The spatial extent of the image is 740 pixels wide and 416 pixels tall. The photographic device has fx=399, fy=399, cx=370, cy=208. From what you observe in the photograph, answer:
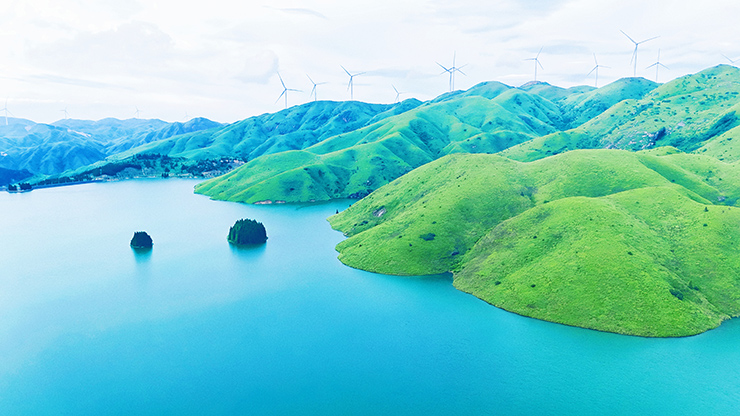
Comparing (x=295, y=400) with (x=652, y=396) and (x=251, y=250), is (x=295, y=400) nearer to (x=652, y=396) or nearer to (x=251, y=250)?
(x=652, y=396)

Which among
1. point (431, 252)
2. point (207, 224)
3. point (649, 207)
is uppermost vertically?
point (649, 207)

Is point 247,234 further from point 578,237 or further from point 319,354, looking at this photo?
point 578,237

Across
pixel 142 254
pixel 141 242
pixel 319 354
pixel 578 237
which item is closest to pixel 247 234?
pixel 142 254

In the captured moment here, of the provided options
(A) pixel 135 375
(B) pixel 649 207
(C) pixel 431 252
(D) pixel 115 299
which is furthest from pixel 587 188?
(D) pixel 115 299

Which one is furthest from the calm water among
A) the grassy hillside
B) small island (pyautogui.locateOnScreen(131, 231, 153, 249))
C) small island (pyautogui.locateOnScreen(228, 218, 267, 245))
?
small island (pyautogui.locateOnScreen(228, 218, 267, 245))

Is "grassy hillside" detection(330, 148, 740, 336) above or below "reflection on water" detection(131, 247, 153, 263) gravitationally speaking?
above

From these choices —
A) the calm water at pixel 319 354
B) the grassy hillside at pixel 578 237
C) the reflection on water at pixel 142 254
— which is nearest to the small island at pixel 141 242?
the reflection on water at pixel 142 254

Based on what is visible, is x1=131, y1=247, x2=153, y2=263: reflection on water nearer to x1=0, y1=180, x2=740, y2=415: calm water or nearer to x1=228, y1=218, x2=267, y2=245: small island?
x1=0, y1=180, x2=740, y2=415: calm water
